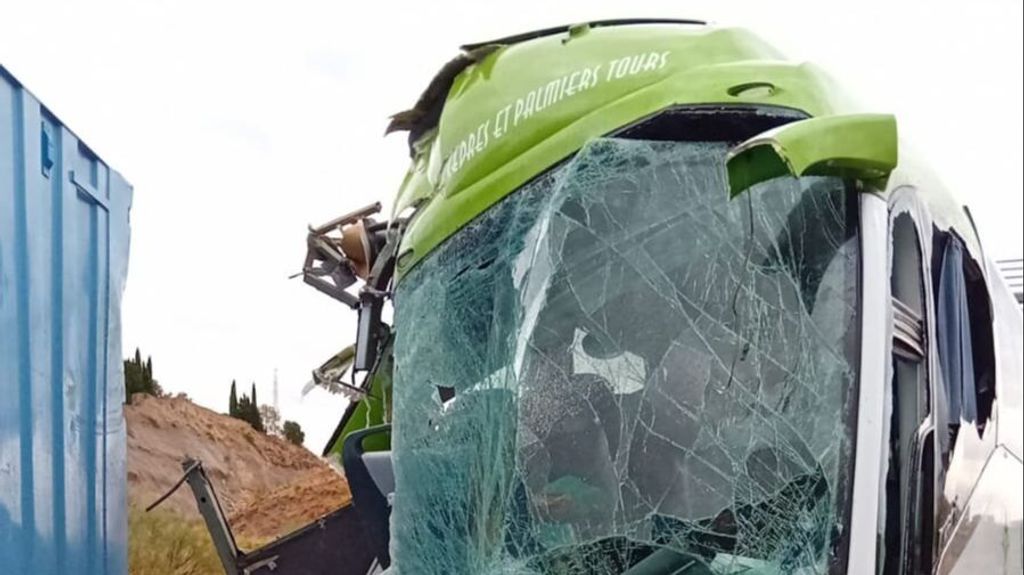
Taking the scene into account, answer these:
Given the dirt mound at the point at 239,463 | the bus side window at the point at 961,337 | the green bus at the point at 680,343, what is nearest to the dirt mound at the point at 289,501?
the dirt mound at the point at 239,463

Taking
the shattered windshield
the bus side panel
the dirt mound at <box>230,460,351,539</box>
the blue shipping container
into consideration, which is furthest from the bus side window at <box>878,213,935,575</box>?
the dirt mound at <box>230,460,351,539</box>

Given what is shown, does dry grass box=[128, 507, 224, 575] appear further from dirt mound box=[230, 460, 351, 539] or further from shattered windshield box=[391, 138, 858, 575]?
shattered windshield box=[391, 138, 858, 575]

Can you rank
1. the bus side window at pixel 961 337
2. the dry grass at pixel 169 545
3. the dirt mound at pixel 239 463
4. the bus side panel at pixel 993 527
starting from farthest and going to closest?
the dirt mound at pixel 239 463 < the dry grass at pixel 169 545 < the bus side panel at pixel 993 527 < the bus side window at pixel 961 337

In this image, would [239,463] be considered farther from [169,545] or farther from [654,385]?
[654,385]

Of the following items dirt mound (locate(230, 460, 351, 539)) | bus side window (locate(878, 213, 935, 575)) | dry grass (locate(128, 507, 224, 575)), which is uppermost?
bus side window (locate(878, 213, 935, 575))

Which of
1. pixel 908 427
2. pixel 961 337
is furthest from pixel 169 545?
pixel 908 427

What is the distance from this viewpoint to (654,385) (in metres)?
2.56

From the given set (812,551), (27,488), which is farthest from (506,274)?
(27,488)

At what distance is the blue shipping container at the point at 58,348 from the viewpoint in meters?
2.68

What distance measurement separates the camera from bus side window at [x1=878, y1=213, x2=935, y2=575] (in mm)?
2469

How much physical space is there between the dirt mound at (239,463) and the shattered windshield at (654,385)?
8.51 ft

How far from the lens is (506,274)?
2729mm

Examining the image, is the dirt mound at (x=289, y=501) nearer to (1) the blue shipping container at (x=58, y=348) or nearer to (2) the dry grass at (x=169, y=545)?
(2) the dry grass at (x=169, y=545)

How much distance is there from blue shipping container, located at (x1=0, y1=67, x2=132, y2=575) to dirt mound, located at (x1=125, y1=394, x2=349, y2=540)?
180 cm
